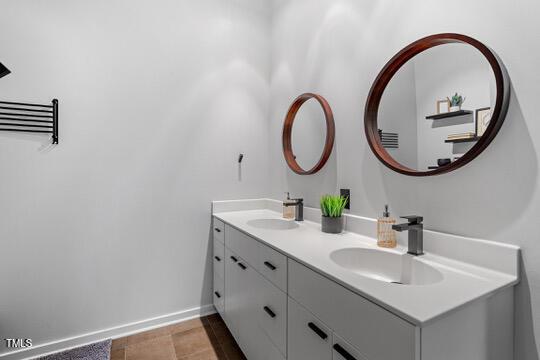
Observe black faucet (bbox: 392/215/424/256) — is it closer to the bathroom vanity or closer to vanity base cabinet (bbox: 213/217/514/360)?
the bathroom vanity

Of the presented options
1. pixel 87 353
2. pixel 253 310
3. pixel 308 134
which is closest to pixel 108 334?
pixel 87 353

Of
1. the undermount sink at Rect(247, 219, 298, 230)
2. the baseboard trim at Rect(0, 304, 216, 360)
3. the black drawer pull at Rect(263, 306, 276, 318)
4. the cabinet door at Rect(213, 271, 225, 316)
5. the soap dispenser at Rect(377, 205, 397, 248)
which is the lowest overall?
the baseboard trim at Rect(0, 304, 216, 360)

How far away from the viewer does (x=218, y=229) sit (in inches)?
84.3

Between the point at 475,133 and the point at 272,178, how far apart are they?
1661mm

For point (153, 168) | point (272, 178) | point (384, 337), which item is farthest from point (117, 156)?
point (384, 337)

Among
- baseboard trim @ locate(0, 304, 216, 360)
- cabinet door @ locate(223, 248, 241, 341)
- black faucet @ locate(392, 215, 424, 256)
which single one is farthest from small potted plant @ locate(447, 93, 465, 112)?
baseboard trim @ locate(0, 304, 216, 360)

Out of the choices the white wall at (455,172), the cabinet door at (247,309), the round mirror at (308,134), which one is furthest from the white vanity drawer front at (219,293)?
the round mirror at (308,134)

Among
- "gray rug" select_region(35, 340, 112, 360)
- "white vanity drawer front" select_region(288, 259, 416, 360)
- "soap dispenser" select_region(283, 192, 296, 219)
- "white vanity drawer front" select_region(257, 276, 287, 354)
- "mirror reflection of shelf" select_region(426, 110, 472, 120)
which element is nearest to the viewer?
"white vanity drawer front" select_region(288, 259, 416, 360)

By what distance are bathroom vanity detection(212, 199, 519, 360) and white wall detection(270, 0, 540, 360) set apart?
7 centimetres

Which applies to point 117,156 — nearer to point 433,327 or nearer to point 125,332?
point 125,332

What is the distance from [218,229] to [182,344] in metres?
0.82

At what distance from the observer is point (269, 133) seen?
2.56 meters

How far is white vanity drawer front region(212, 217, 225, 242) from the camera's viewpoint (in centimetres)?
204

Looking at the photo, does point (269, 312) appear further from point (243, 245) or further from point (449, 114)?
point (449, 114)
